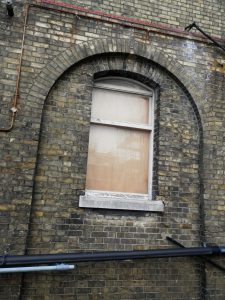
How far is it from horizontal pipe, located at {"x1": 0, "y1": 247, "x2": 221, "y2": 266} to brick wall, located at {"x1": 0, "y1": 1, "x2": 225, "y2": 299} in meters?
0.26

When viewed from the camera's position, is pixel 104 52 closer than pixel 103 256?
Result: No

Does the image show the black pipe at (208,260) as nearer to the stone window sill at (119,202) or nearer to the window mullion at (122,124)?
the stone window sill at (119,202)

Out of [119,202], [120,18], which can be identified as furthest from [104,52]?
[119,202]

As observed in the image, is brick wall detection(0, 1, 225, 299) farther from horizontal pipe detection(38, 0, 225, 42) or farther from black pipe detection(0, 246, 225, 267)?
black pipe detection(0, 246, 225, 267)

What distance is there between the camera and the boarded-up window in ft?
17.9

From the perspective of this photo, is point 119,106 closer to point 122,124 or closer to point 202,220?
point 122,124

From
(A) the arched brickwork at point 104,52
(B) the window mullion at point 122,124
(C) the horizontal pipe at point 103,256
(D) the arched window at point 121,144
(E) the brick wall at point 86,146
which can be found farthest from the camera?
(B) the window mullion at point 122,124

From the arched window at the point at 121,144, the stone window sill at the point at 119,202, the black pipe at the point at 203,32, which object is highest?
the black pipe at the point at 203,32

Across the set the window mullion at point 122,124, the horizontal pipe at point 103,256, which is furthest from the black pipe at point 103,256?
the window mullion at point 122,124

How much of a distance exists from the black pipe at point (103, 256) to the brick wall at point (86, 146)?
0.86 ft

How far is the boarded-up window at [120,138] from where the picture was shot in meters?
5.45

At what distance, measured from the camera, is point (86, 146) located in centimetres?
524

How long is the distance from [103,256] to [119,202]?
A: 878mm

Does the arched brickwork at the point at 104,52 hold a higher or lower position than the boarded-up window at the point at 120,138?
higher
